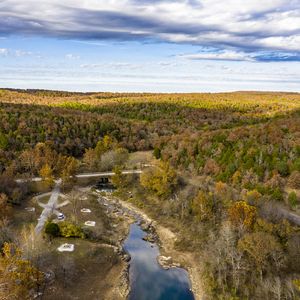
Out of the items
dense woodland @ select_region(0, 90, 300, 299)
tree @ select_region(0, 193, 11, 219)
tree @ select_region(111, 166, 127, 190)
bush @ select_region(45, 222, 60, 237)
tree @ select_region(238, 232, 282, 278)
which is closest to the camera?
tree @ select_region(238, 232, 282, 278)

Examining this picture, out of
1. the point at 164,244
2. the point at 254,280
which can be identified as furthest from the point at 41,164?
the point at 254,280

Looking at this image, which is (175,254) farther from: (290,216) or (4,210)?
(4,210)

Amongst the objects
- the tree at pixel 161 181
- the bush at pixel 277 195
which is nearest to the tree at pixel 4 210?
the tree at pixel 161 181

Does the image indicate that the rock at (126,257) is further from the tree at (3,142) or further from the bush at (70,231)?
the tree at (3,142)

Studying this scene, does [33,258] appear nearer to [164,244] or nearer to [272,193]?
[164,244]

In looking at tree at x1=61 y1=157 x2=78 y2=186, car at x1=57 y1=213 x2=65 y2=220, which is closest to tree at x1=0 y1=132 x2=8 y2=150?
tree at x1=61 y1=157 x2=78 y2=186

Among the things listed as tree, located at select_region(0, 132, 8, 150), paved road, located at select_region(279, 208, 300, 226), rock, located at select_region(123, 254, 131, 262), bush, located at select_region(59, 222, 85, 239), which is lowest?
rock, located at select_region(123, 254, 131, 262)

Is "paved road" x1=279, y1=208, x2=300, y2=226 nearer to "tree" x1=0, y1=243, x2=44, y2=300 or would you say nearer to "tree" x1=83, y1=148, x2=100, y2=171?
"tree" x1=0, y1=243, x2=44, y2=300
